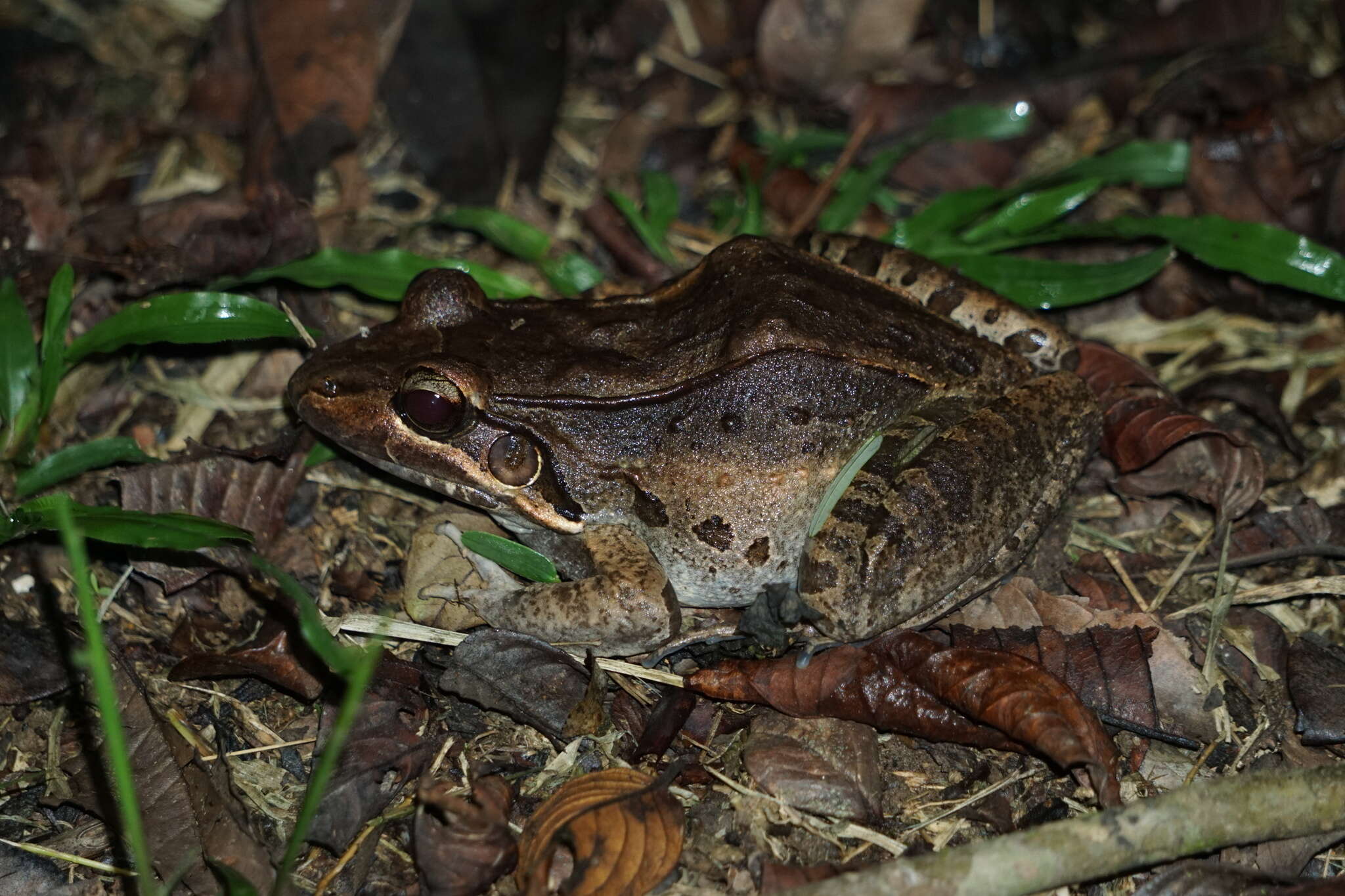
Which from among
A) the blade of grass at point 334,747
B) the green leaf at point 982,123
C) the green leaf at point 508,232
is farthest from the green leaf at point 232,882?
the green leaf at point 982,123

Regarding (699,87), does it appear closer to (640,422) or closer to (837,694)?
(640,422)

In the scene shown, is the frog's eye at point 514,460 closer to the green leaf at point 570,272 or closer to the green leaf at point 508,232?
the green leaf at point 570,272

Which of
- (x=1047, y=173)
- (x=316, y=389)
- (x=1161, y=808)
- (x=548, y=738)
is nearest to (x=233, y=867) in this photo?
(x=548, y=738)

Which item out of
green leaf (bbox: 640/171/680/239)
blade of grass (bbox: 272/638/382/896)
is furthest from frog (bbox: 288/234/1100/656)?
green leaf (bbox: 640/171/680/239)

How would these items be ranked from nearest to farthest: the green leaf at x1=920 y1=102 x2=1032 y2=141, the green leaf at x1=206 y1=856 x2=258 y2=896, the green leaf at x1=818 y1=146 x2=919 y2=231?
the green leaf at x1=206 y1=856 x2=258 y2=896
the green leaf at x1=818 y1=146 x2=919 y2=231
the green leaf at x1=920 y1=102 x2=1032 y2=141

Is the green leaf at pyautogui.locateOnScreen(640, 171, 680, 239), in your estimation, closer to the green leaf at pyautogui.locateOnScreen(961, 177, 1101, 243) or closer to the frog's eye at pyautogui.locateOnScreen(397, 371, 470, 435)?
the green leaf at pyautogui.locateOnScreen(961, 177, 1101, 243)

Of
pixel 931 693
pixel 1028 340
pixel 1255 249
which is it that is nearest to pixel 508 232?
pixel 1028 340
